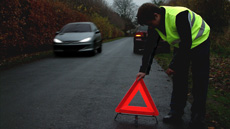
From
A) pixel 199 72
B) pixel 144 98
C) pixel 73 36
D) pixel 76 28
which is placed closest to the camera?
pixel 199 72

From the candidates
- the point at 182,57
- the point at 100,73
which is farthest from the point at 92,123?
the point at 100,73

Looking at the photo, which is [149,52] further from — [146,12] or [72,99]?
[72,99]

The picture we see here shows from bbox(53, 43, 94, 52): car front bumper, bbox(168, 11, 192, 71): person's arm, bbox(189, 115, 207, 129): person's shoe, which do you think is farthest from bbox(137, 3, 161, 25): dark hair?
bbox(53, 43, 94, 52): car front bumper

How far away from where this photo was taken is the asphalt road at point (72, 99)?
357cm

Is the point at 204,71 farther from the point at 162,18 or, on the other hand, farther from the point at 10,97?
the point at 10,97

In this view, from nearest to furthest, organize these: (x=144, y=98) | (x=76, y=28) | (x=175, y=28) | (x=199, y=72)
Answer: (x=175, y=28), (x=199, y=72), (x=144, y=98), (x=76, y=28)

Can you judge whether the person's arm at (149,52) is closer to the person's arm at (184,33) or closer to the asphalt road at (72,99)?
the person's arm at (184,33)

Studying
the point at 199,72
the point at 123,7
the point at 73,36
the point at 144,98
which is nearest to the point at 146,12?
the point at 199,72

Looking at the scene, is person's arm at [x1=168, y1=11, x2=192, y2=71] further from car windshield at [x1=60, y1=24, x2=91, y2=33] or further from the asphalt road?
car windshield at [x1=60, y1=24, x2=91, y2=33]

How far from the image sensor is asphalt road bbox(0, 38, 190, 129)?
357 centimetres

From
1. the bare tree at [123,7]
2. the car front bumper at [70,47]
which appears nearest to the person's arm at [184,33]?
the car front bumper at [70,47]

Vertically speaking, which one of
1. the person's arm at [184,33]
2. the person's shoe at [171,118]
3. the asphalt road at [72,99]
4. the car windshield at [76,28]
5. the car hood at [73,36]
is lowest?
the asphalt road at [72,99]

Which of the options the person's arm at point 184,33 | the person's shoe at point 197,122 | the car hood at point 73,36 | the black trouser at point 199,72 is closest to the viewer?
the person's arm at point 184,33

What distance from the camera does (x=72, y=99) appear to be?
4.82 meters
